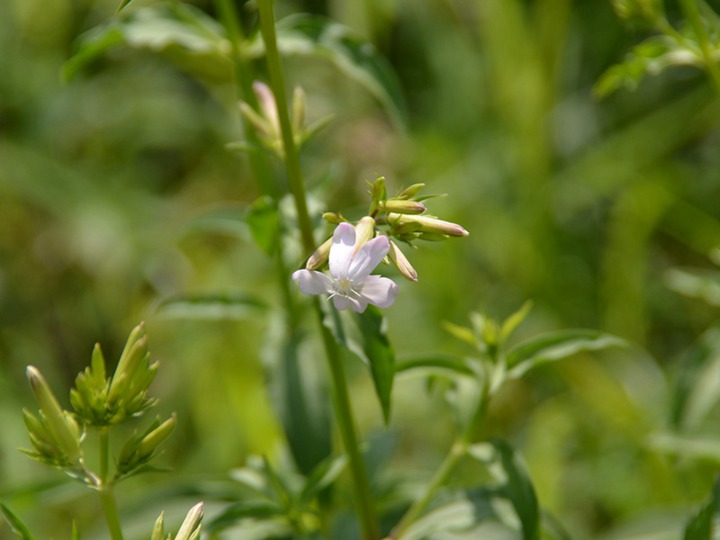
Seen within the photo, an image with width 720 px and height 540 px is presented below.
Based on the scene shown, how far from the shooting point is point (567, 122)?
2420mm

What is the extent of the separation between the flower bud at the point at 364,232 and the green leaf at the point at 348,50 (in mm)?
361

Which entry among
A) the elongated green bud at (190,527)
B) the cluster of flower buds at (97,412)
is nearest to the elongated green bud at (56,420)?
the cluster of flower buds at (97,412)

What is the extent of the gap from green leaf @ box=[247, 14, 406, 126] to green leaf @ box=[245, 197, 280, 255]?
240mm

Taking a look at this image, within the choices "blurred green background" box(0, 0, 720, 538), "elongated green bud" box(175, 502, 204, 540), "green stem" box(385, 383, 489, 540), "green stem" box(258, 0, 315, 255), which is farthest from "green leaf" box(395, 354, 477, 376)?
"blurred green background" box(0, 0, 720, 538)

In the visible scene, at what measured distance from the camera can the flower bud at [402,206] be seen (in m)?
0.79

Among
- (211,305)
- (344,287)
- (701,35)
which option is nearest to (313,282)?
(344,287)

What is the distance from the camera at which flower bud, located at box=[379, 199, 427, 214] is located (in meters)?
0.79

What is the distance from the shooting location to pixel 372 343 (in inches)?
32.9

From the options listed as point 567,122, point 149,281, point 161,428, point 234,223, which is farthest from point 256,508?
point 567,122

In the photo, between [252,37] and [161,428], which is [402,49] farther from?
[161,428]

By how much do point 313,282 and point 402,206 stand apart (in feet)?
0.35

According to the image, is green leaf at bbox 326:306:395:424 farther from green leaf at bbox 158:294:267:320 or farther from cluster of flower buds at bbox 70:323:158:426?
green leaf at bbox 158:294:267:320

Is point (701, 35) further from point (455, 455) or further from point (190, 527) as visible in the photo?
point (190, 527)

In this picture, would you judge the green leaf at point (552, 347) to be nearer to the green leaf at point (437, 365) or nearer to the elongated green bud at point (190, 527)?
the green leaf at point (437, 365)
